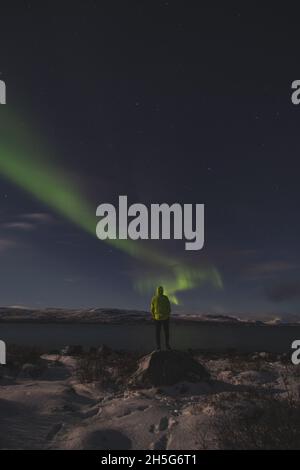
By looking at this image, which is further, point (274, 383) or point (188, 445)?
point (274, 383)

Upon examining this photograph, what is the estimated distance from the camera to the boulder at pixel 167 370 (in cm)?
1271

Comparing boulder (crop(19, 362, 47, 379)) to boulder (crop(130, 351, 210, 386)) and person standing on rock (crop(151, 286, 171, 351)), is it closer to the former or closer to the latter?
boulder (crop(130, 351, 210, 386))

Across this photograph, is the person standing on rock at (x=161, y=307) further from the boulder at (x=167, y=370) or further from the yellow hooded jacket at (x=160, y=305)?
the boulder at (x=167, y=370)

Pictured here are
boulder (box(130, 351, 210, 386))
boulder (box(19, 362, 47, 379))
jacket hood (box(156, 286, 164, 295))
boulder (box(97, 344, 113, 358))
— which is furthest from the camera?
boulder (box(97, 344, 113, 358))

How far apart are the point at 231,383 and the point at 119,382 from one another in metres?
3.71

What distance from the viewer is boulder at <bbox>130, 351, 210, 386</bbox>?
12711 millimetres

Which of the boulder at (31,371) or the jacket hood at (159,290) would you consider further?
the jacket hood at (159,290)

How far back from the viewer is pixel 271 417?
7.30m

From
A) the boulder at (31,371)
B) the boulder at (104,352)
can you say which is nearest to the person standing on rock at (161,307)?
the boulder at (31,371)

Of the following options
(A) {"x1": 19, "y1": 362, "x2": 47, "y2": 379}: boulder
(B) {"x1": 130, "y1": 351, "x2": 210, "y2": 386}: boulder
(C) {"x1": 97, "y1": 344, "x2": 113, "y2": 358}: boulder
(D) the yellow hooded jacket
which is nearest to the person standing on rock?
(D) the yellow hooded jacket

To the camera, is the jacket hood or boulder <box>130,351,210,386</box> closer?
boulder <box>130,351,210,386</box>

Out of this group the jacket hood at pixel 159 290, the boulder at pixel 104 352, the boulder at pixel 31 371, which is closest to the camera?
the boulder at pixel 31 371
